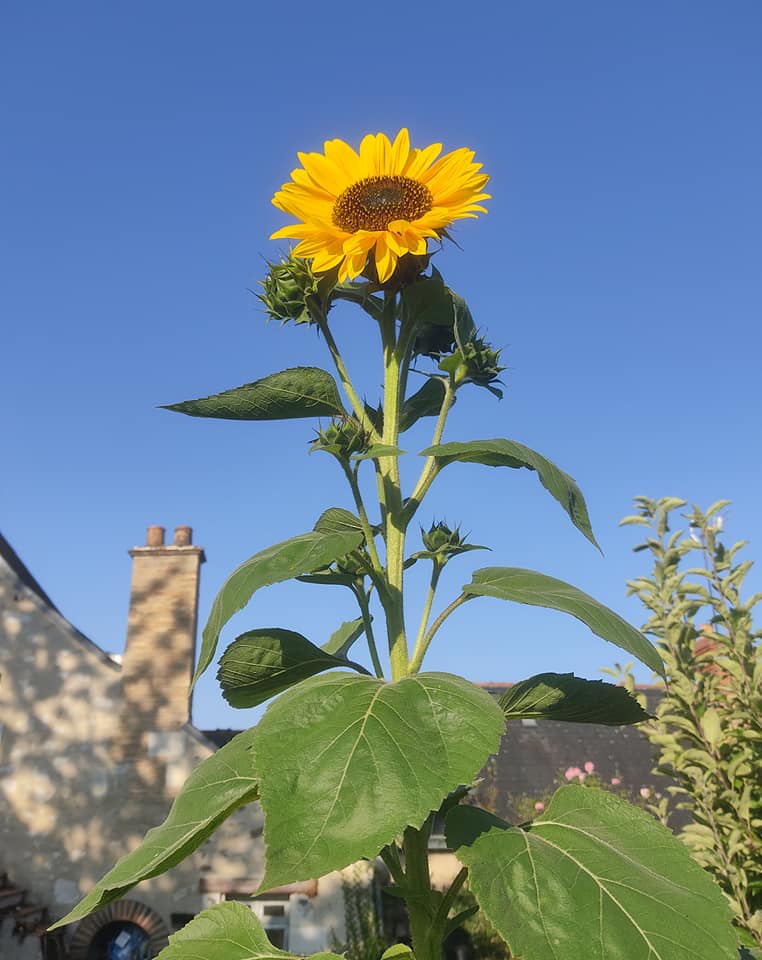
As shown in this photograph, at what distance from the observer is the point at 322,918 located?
821 centimetres

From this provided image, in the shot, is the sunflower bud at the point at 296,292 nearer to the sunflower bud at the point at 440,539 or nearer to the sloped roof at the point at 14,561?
the sunflower bud at the point at 440,539

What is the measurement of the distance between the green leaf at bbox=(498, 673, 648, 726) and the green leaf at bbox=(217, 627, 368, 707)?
271mm

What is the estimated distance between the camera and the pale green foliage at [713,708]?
149 inches

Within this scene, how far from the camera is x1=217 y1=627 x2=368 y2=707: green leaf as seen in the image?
4.94 feet

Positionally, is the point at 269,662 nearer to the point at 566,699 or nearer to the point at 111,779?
the point at 566,699

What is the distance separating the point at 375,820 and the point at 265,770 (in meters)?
0.15

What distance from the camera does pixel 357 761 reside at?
1081 millimetres

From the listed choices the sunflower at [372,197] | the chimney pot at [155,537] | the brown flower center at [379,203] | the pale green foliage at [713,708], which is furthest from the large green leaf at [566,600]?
the chimney pot at [155,537]

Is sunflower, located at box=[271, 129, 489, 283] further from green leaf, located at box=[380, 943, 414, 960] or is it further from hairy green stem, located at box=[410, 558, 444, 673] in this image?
green leaf, located at box=[380, 943, 414, 960]

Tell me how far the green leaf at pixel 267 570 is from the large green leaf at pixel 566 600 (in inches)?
8.9

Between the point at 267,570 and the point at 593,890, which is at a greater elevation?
the point at 267,570

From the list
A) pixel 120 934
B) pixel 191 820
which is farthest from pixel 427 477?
pixel 120 934

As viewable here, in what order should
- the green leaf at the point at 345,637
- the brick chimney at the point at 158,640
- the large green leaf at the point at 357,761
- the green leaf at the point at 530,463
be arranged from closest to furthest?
the large green leaf at the point at 357,761, the green leaf at the point at 530,463, the green leaf at the point at 345,637, the brick chimney at the point at 158,640

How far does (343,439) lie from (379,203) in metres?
0.45
